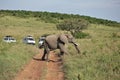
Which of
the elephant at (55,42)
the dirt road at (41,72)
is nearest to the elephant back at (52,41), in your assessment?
the elephant at (55,42)

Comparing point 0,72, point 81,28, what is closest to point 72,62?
point 0,72

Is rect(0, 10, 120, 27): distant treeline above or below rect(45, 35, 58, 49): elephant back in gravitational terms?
below

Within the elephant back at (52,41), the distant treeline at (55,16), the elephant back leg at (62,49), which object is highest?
the elephant back at (52,41)

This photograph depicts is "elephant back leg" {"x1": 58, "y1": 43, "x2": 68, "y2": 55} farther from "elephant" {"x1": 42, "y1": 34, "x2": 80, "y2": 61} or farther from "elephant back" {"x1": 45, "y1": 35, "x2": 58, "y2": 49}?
"elephant back" {"x1": 45, "y1": 35, "x2": 58, "y2": 49}

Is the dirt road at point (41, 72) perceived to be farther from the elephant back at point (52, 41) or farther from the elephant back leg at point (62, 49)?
the elephant back at point (52, 41)

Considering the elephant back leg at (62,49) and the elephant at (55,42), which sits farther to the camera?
the elephant at (55,42)

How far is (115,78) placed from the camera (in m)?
17.7

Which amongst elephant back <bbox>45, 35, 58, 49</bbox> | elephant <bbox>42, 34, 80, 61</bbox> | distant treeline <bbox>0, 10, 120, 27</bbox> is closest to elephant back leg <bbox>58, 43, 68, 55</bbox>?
elephant <bbox>42, 34, 80, 61</bbox>

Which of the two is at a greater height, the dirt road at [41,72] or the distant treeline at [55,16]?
the dirt road at [41,72]

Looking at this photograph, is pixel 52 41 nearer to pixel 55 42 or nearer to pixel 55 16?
pixel 55 42

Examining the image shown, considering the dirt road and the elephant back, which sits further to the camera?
the elephant back

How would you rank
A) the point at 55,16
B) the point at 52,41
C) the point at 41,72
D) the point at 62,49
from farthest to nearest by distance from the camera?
the point at 55,16 → the point at 52,41 → the point at 62,49 → the point at 41,72

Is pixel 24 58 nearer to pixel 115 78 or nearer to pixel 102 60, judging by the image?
pixel 102 60

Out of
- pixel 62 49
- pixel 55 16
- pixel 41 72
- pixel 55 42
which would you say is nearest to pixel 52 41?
pixel 55 42
